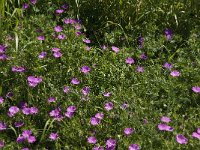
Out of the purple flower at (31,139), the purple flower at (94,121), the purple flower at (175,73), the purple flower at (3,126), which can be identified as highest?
the purple flower at (175,73)

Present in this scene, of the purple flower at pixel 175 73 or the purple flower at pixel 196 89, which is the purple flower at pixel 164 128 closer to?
the purple flower at pixel 196 89

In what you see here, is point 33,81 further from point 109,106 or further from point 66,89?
point 109,106

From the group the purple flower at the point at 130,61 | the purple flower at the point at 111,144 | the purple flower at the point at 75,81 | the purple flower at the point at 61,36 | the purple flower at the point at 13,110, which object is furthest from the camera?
the purple flower at the point at 61,36

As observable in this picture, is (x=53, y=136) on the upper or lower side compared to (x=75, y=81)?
lower

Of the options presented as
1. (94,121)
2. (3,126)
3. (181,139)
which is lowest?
(3,126)

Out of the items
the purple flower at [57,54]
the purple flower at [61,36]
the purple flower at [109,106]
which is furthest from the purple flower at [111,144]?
the purple flower at [61,36]

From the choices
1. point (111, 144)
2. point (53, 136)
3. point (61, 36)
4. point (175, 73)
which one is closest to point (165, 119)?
point (111, 144)

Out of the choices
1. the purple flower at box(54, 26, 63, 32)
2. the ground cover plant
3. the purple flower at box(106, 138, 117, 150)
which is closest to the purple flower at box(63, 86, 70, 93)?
the ground cover plant

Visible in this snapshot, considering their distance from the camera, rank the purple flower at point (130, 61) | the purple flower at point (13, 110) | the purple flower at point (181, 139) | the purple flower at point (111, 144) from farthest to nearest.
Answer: the purple flower at point (130, 61) → the purple flower at point (13, 110) → the purple flower at point (111, 144) → the purple flower at point (181, 139)

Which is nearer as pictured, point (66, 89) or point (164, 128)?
point (164, 128)
